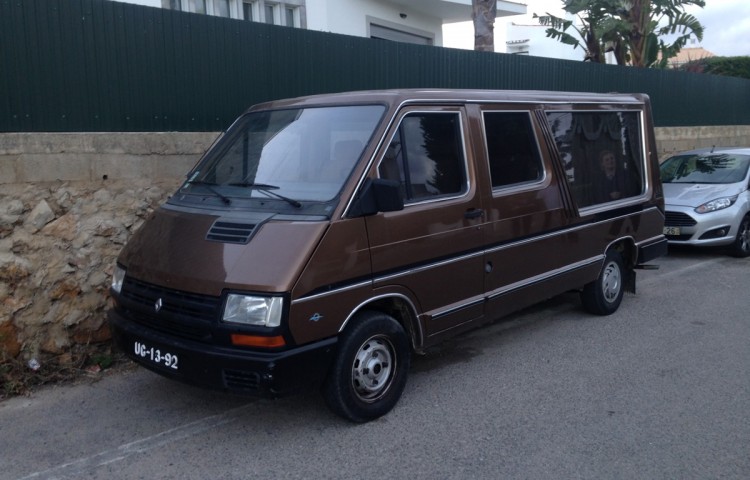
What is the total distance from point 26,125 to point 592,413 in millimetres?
5229

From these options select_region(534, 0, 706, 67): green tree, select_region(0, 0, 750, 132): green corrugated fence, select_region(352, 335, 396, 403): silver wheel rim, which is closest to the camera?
select_region(352, 335, 396, 403): silver wheel rim

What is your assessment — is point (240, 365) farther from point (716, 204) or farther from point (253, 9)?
point (253, 9)

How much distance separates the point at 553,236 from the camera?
244 inches

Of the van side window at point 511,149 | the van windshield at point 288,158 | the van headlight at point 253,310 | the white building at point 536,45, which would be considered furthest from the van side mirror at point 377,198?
the white building at point 536,45

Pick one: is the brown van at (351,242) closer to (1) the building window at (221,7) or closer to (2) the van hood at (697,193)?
(2) the van hood at (697,193)

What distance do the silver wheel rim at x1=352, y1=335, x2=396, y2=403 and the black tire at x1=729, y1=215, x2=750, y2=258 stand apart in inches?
292

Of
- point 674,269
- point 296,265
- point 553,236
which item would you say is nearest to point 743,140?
point 674,269

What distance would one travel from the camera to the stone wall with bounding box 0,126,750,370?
18.8 feet

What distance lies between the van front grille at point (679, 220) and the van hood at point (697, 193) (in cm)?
16

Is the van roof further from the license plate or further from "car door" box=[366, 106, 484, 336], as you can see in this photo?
the license plate

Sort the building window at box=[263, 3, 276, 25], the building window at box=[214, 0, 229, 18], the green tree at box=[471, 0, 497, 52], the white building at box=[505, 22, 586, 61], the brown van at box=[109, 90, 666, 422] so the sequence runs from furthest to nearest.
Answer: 1. the white building at box=[505, 22, 586, 61]
2. the green tree at box=[471, 0, 497, 52]
3. the building window at box=[263, 3, 276, 25]
4. the building window at box=[214, 0, 229, 18]
5. the brown van at box=[109, 90, 666, 422]

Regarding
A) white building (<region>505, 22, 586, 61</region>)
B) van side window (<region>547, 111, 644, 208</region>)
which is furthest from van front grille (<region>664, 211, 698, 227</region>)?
white building (<region>505, 22, 586, 61</region>)

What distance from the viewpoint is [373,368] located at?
4.68m

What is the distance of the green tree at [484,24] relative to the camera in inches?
478
